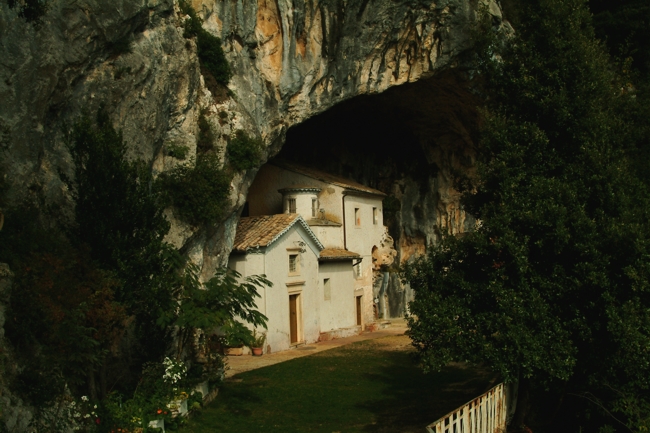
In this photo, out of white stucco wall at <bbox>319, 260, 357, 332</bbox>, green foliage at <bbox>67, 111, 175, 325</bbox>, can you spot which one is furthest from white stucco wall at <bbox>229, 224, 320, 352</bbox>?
green foliage at <bbox>67, 111, 175, 325</bbox>

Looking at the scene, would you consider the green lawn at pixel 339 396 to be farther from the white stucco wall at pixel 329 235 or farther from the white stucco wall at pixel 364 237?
the white stucco wall at pixel 364 237

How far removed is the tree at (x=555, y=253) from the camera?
11.7 meters

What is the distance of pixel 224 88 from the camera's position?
22.3 metres

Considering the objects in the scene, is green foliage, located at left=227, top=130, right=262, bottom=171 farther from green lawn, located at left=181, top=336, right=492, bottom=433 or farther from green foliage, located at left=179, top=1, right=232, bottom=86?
green lawn, located at left=181, top=336, right=492, bottom=433

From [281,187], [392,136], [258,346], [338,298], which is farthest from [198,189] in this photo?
[392,136]

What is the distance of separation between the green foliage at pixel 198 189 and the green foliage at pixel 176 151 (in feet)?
1.02

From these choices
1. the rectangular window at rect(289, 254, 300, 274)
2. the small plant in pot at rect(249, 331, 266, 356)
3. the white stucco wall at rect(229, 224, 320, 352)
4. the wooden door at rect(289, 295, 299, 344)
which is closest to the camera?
the small plant in pot at rect(249, 331, 266, 356)

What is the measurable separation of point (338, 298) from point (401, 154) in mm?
12327

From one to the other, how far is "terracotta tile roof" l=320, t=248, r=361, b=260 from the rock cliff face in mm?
6868

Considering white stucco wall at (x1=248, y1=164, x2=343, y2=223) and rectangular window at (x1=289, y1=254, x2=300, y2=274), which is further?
white stucco wall at (x1=248, y1=164, x2=343, y2=223)

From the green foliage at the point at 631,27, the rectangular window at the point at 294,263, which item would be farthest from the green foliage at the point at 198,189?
the green foliage at the point at 631,27

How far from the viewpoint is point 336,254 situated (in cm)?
→ 3177

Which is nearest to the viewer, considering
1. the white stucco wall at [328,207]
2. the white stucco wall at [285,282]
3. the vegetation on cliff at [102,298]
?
the vegetation on cliff at [102,298]

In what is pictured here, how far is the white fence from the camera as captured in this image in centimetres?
1047
